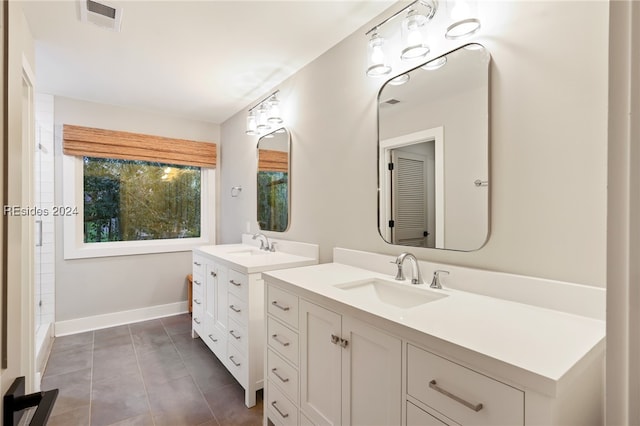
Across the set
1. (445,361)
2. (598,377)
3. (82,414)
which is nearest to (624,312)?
(445,361)

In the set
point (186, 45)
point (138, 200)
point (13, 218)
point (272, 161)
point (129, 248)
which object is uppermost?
point (186, 45)

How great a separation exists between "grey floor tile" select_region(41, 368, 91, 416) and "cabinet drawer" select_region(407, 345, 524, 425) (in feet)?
7.21

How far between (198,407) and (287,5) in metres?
2.47

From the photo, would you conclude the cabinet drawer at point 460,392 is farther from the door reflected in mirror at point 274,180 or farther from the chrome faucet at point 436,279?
the door reflected in mirror at point 274,180

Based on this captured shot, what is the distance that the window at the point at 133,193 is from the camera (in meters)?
3.26

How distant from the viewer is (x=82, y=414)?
1963mm

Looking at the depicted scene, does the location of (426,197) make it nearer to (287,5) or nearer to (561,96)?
(561,96)

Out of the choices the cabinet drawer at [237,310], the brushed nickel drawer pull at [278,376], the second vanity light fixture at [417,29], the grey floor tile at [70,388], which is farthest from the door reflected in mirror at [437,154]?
the grey floor tile at [70,388]

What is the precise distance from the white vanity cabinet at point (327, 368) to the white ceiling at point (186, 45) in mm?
1590

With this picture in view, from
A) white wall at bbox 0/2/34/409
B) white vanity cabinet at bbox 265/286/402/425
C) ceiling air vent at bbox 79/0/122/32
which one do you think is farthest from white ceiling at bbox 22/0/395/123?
white vanity cabinet at bbox 265/286/402/425

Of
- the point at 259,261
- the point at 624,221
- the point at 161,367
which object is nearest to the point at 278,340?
the point at 259,261

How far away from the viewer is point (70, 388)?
2.24 meters

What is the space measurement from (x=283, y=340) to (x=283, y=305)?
17cm

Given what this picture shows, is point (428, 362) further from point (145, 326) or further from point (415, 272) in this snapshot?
point (145, 326)
